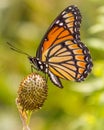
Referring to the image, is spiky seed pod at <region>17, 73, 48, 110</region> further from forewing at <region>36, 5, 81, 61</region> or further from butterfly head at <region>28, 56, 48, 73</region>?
forewing at <region>36, 5, 81, 61</region>

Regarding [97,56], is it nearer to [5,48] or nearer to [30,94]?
[5,48]

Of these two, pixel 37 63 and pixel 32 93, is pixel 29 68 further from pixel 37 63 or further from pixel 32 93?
pixel 32 93

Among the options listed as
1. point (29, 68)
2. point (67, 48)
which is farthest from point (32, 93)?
point (29, 68)

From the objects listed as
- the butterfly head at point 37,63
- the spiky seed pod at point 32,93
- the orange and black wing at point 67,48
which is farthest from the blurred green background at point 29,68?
the spiky seed pod at point 32,93

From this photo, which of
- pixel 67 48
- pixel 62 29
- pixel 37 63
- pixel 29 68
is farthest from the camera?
pixel 29 68

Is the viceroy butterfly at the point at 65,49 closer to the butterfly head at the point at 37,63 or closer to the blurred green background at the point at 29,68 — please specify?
the butterfly head at the point at 37,63

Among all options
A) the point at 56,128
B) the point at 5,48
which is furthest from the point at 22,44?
the point at 56,128
